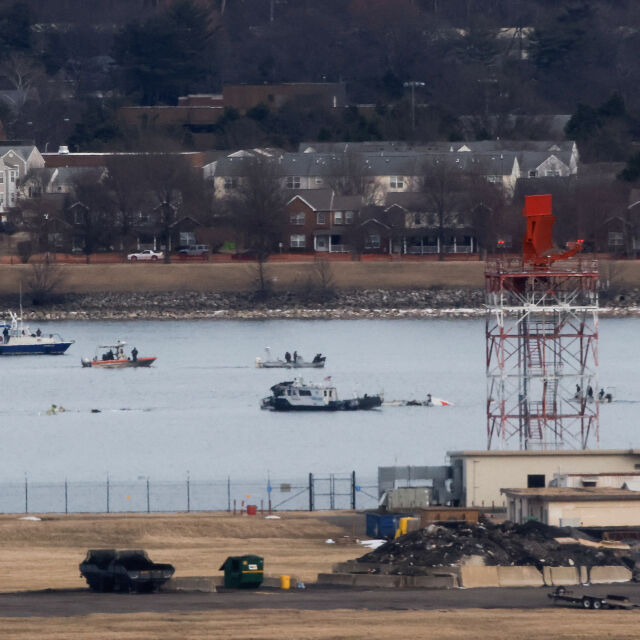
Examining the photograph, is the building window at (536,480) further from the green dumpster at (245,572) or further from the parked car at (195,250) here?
the parked car at (195,250)

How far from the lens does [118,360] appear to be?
101 m

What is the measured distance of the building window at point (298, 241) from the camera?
138m

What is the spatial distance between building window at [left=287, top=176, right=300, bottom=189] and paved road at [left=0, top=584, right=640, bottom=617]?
380 ft

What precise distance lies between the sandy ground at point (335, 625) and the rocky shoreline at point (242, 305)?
93.2 m

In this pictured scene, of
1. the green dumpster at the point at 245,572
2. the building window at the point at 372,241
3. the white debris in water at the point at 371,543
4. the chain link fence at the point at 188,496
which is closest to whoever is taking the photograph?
the green dumpster at the point at 245,572

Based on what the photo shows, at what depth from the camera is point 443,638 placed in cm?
3134

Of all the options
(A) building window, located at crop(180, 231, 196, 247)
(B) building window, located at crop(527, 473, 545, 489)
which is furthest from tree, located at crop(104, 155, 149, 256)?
(B) building window, located at crop(527, 473, 545, 489)

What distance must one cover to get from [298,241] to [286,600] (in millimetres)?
104150

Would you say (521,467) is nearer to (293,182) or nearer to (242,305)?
(242,305)

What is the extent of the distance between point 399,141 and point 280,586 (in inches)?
5130

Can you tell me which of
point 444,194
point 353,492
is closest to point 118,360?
point 444,194

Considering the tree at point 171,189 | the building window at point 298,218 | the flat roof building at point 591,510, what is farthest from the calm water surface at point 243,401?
the flat roof building at point 591,510

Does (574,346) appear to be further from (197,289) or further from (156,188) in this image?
(156,188)

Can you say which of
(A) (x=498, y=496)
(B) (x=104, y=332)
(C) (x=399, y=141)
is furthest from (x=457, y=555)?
(C) (x=399, y=141)
